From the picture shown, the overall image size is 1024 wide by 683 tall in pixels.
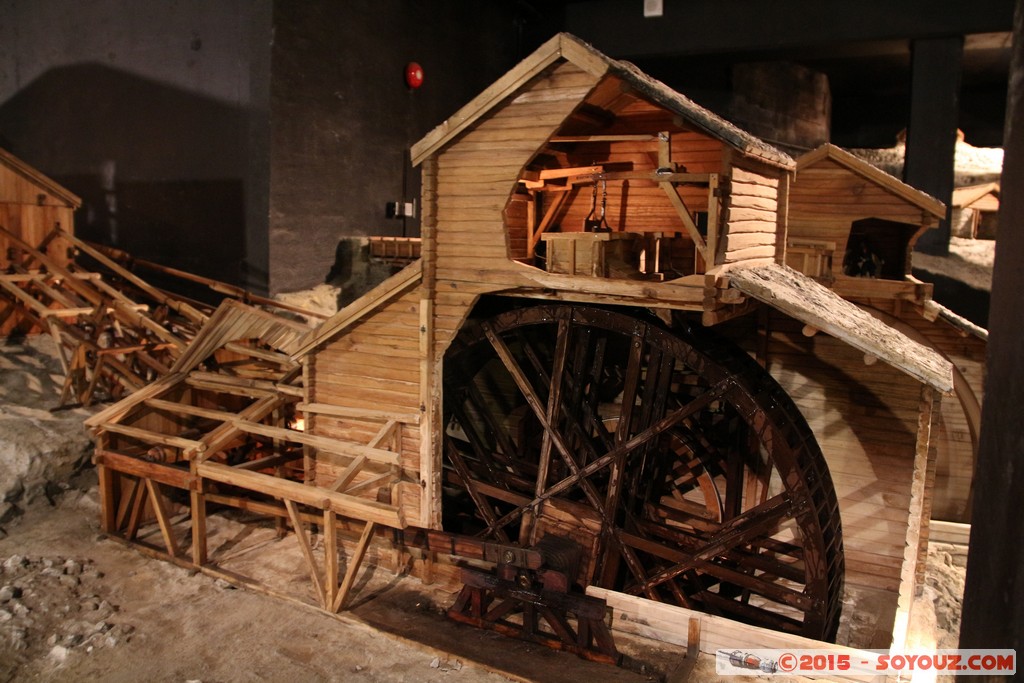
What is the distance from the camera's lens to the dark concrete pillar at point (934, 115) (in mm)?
13328

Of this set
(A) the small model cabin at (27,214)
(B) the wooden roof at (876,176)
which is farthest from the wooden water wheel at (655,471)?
(A) the small model cabin at (27,214)

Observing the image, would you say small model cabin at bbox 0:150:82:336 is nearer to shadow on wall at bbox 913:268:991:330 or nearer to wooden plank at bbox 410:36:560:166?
wooden plank at bbox 410:36:560:166

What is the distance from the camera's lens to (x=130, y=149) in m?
15.1

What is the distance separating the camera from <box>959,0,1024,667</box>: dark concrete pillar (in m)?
2.11

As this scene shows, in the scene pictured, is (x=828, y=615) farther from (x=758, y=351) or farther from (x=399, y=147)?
(x=399, y=147)

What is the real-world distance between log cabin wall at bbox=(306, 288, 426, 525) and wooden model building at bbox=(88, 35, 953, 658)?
1.2 inches

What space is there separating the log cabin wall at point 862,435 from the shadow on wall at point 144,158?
9365 millimetres

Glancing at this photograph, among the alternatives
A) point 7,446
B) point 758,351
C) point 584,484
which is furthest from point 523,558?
point 7,446

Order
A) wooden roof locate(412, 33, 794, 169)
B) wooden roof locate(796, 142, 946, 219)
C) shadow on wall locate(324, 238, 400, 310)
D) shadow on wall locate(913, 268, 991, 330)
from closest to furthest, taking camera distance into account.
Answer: wooden roof locate(412, 33, 794, 169), wooden roof locate(796, 142, 946, 219), shadow on wall locate(913, 268, 991, 330), shadow on wall locate(324, 238, 400, 310)

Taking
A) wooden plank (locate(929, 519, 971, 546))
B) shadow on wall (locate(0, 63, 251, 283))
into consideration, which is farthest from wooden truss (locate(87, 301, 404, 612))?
wooden plank (locate(929, 519, 971, 546))

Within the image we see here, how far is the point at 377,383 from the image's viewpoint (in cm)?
943

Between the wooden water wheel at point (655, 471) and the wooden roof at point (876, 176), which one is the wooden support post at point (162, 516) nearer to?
the wooden water wheel at point (655, 471)

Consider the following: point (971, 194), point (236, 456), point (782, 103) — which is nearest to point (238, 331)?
point (236, 456)

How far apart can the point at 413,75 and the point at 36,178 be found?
23.1 feet
